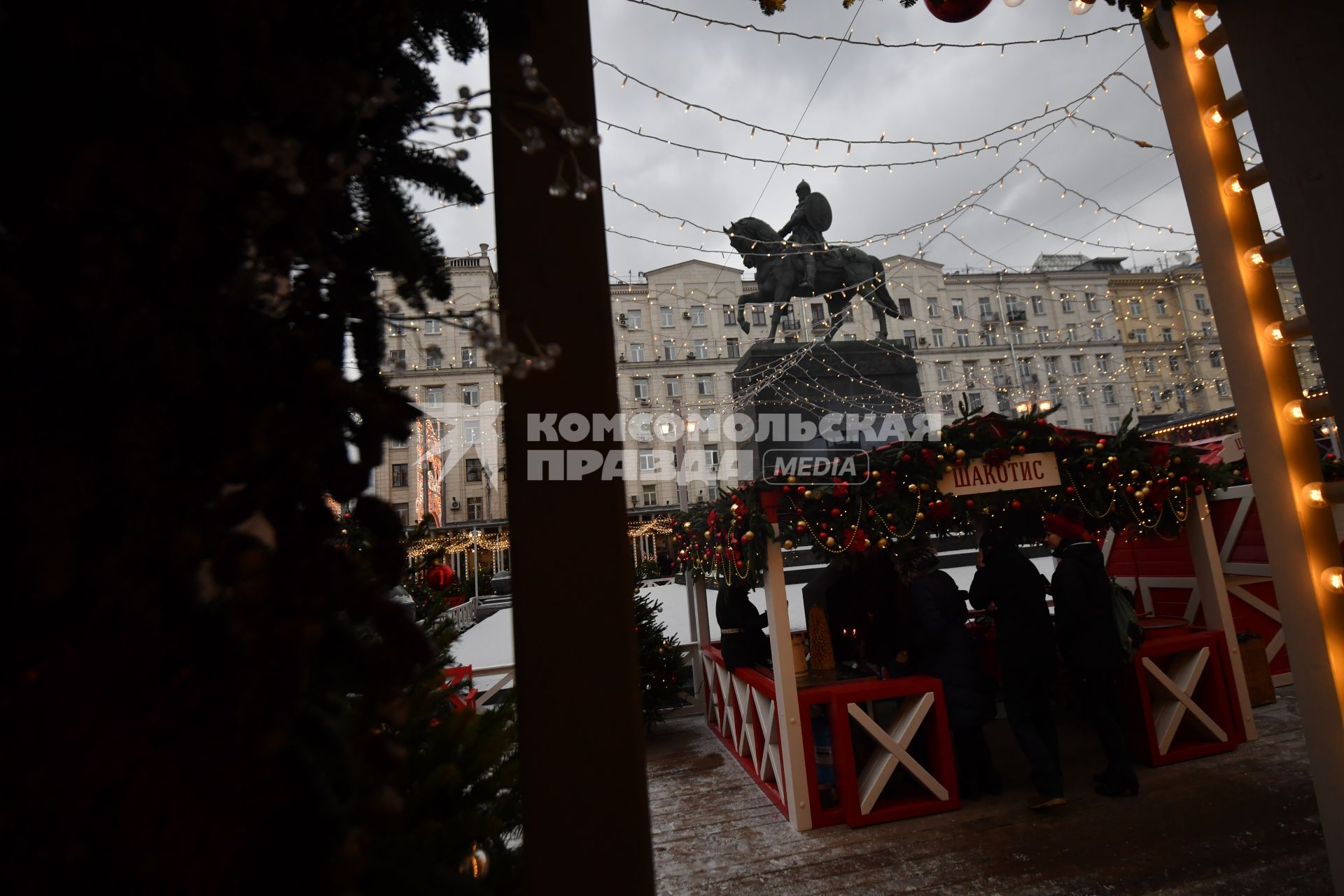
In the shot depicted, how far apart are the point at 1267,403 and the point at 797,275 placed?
11.7 meters

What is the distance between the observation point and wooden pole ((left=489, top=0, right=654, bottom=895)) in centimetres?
91

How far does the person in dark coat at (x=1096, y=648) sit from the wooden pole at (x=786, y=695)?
5.59 ft

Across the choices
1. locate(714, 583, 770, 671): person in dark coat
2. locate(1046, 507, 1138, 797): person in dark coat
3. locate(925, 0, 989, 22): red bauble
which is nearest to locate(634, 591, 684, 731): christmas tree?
locate(714, 583, 770, 671): person in dark coat

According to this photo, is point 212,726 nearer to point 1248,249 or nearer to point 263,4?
point 263,4

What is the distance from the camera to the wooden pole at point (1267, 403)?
2516 millimetres

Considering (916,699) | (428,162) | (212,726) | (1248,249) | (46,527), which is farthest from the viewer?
(916,699)

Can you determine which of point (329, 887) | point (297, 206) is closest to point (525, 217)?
point (297, 206)

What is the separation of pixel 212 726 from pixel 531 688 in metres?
0.37

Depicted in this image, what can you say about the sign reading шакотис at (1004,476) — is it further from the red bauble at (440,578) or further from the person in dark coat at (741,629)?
the red bauble at (440,578)

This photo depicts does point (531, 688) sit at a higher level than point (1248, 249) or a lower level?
lower

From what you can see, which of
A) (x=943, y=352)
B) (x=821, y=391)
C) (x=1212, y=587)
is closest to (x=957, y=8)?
(x=1212, y=587)

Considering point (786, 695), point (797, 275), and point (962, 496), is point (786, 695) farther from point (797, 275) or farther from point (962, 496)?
point (797, 275)

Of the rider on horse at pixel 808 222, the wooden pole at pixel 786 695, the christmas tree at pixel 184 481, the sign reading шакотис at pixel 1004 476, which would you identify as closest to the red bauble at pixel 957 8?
the christmas tree at pixel 184 481

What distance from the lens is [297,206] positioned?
30.7 inches
